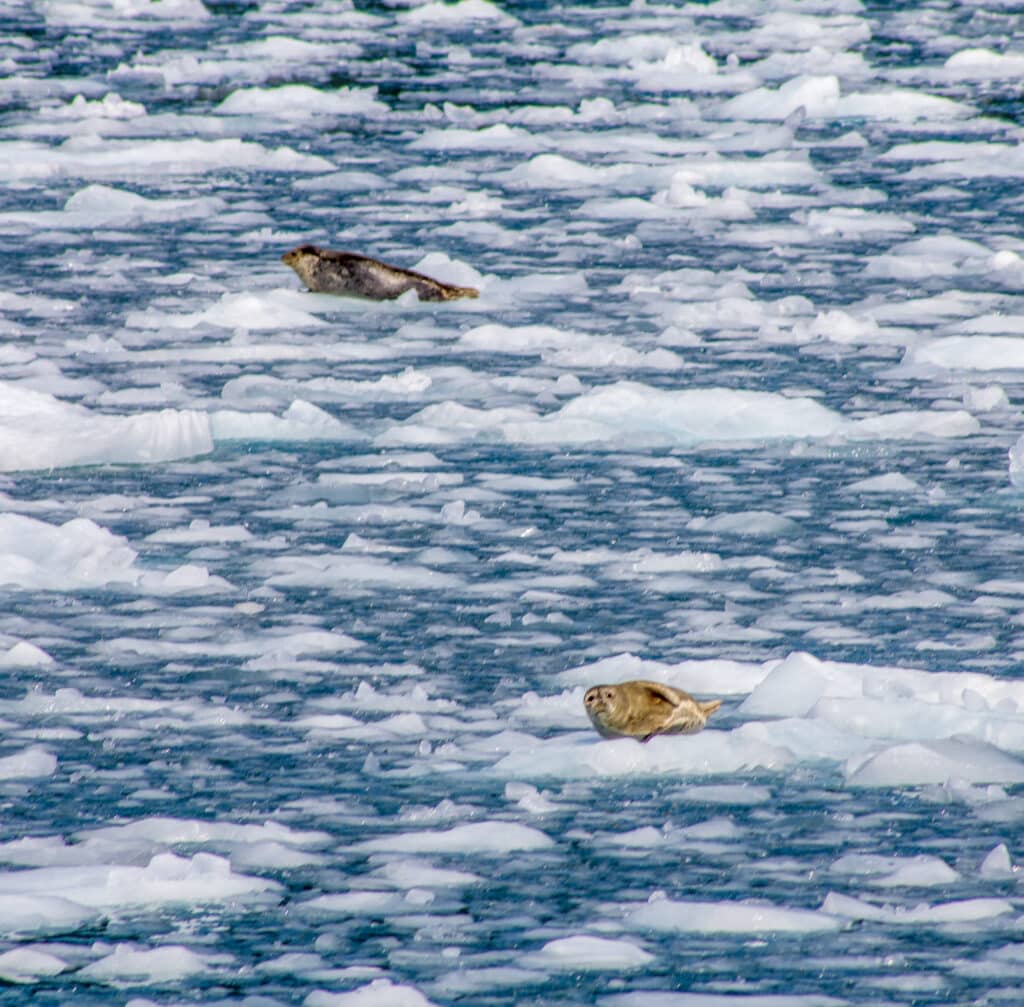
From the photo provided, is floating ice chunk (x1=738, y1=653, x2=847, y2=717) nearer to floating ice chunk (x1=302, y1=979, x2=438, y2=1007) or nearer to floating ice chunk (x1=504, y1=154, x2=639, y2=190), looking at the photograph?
floating ice chunk (x1=302, y1=979, x2=438, y2=1007)

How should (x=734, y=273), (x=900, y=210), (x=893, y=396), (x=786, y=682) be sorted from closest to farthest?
(x=786, y=682)
(x=893, y=396)
(x=734, y=273)
(x=900, y=210)

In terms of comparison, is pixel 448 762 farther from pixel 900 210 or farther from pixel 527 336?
pixel 900 210

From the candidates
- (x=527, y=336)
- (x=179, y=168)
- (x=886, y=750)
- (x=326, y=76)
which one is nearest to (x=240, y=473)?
(x=527, y=336)

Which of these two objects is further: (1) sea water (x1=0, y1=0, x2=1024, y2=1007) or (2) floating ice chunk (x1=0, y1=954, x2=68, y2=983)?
(1) sea water (x1=0, y1=0, x2=1024, y2=1007)

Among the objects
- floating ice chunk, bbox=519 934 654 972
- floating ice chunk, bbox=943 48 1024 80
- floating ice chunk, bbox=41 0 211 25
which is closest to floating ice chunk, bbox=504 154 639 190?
floating ice chunk, bbox=943 48 1024 80

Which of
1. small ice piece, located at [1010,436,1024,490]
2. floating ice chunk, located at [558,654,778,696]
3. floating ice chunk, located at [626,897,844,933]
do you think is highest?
floating ice chunk, located at [626,897,844,933]

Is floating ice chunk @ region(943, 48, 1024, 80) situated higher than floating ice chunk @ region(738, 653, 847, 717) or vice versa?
floating ice chunk @ region(738, 653, 847, 717)

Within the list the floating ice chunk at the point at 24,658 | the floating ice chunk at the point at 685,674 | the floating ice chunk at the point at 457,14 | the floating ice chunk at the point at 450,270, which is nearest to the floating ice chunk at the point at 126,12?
the floating ice chunk at the point at 457,14

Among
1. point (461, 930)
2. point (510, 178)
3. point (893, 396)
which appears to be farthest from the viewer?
point (510, 178)
